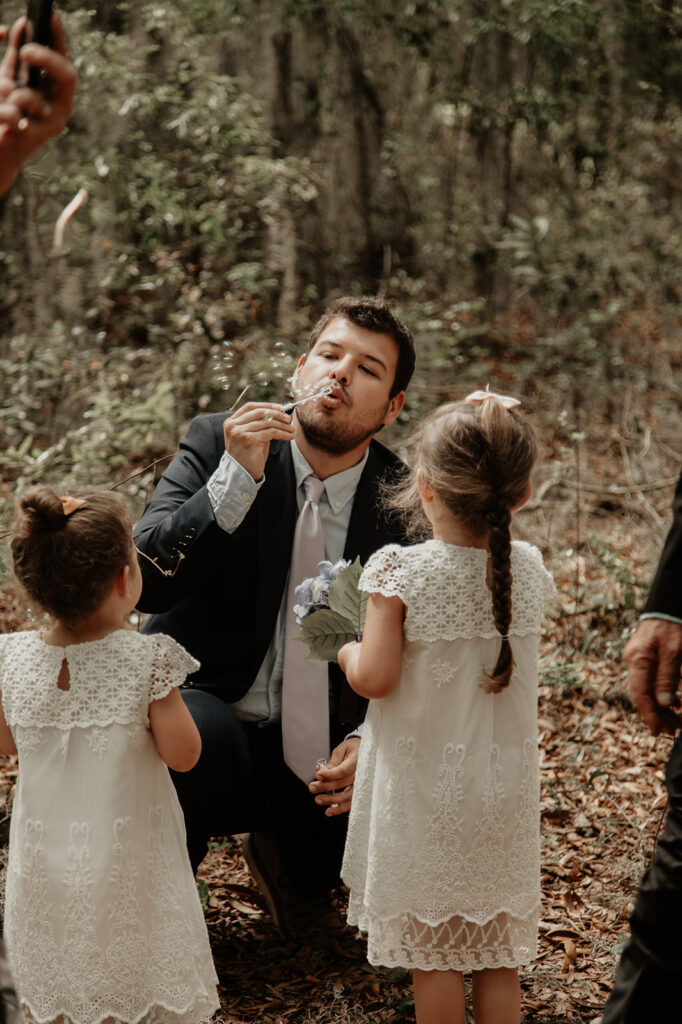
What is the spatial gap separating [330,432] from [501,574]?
41.1 inches

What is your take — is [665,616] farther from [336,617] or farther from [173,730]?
[173,730]

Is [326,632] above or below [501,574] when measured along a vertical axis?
below

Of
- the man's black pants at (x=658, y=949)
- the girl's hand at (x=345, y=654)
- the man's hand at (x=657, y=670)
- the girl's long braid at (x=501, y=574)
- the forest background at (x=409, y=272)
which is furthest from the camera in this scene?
the forest background at (x=409, y=272)

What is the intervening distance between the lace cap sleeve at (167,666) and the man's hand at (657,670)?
903mm

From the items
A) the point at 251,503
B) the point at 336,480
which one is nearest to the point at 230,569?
the point at 251,503

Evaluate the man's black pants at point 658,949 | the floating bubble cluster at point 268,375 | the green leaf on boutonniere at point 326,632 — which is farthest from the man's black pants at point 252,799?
the floating bubble cluster at point 268,375

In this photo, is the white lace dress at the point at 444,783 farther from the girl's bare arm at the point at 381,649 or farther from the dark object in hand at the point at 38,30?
the dark object in hand at the point at 38,30

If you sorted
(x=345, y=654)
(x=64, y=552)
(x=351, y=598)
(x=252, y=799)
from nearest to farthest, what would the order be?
(x=64, y=552) < (x=345, y=654) < (x=351, y=598) < (x=252, y=799)

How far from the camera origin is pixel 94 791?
2.07 meters

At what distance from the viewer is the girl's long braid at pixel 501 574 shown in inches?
84.1

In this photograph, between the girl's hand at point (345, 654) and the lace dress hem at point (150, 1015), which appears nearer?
the lace dress hem at point (150, 1015)

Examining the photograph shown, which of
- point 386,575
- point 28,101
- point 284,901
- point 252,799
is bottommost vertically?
point 284,901

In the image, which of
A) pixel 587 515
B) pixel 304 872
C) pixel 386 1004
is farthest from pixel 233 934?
pixel 587 515

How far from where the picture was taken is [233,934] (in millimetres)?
2959
